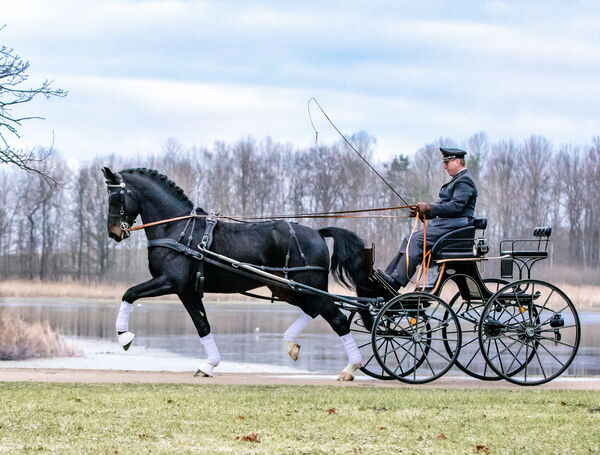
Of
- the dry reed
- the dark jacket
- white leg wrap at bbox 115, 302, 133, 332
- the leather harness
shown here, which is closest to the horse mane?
the leather harness

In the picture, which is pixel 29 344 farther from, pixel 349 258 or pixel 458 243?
pixel 458 243

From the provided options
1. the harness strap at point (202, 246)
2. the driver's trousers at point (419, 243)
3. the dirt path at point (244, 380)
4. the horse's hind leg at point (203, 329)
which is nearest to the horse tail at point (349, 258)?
the driver's trousers at point (419, 243)

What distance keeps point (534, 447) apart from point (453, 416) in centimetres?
122

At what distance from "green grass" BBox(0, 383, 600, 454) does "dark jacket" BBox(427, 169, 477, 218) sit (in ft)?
6.75

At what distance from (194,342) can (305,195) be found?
110 feet

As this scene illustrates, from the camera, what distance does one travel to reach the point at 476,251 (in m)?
10.8

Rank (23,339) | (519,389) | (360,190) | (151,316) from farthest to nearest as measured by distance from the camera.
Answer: (360,190), (151,316), (23,339), (519,389)

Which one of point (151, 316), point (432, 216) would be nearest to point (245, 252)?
point (432, 216)

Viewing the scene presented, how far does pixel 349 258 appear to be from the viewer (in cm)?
1143

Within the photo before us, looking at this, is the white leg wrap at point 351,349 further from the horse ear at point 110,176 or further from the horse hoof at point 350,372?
the horse ear at point 110,176

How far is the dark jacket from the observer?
10.9 metres

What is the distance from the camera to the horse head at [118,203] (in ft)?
36.7

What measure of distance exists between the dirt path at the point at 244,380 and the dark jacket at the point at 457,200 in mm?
1913

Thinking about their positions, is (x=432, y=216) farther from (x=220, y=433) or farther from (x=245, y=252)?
(x=220, y=433)
